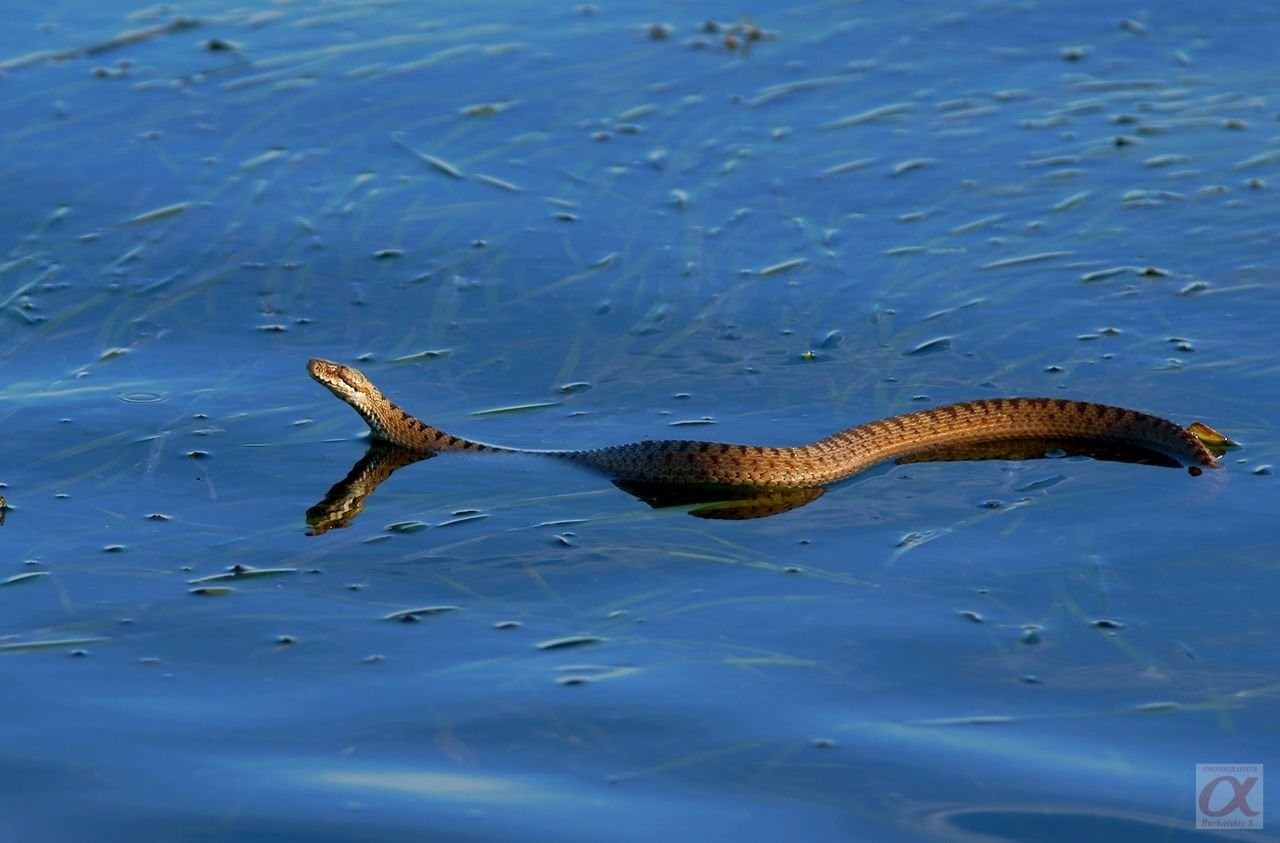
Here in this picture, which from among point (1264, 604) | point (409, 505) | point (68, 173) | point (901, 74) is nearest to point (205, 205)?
point (68, 173)

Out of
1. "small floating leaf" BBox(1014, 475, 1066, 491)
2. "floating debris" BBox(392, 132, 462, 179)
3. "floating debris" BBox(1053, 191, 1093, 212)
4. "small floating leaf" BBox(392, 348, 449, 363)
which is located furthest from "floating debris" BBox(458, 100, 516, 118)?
"small floating leaf" BBox(1014, 475, 1066, 491)

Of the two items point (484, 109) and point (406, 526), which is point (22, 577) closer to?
point (406, 526)

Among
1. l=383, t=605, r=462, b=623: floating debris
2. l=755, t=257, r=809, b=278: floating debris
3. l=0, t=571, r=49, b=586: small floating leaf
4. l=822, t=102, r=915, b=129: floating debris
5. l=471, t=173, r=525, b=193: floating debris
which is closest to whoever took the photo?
l=383, t=605, r=462, b=623: floating debris

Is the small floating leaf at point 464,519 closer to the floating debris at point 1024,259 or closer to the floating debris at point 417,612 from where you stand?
the floating debris at point 417,612

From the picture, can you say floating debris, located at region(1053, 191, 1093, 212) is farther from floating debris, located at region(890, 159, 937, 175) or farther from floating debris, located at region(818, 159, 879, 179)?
floating debris, located at region(818, 159, 879, 179)

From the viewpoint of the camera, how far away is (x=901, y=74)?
52.9 feet

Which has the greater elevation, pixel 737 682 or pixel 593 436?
pixel 593 436

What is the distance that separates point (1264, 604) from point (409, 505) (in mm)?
4314

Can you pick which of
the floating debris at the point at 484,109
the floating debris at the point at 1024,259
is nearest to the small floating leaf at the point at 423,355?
the floating debris at the point at 1024,259

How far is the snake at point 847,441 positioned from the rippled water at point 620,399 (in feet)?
0.73

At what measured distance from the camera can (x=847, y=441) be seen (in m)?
10.2

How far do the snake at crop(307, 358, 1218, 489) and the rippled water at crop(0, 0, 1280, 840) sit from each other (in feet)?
0.73

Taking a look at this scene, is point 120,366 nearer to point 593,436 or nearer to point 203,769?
point 593,436

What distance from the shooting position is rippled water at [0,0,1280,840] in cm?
714
